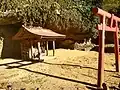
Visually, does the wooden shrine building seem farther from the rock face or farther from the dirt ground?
the dirt ground

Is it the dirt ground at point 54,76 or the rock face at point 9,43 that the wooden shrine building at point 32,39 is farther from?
the dirt ground at point 54,76

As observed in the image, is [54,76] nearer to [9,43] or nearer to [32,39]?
[32,39]

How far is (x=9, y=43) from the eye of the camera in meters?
14.7

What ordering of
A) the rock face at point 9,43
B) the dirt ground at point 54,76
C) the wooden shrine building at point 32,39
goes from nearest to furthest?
the dirt ground at point 54,76 < the wooden shrine building at point 32,39 < the rock face at point 9,43

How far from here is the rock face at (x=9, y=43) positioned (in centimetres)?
1445

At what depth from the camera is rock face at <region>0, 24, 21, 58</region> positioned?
14.5m

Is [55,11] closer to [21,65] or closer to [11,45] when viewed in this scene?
[11,45]

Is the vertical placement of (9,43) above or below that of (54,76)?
above

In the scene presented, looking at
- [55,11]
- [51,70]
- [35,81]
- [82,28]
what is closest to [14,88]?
[35,81]

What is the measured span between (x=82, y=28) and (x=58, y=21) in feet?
8.34

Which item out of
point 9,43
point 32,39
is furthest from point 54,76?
point 9,43

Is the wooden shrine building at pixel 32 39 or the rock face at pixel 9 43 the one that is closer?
the wooden shrine building at pixel 32 39

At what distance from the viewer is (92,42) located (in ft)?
66.9

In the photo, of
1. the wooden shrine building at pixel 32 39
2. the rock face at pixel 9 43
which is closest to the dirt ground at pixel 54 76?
the wooden shrine building at pixel 32 39
